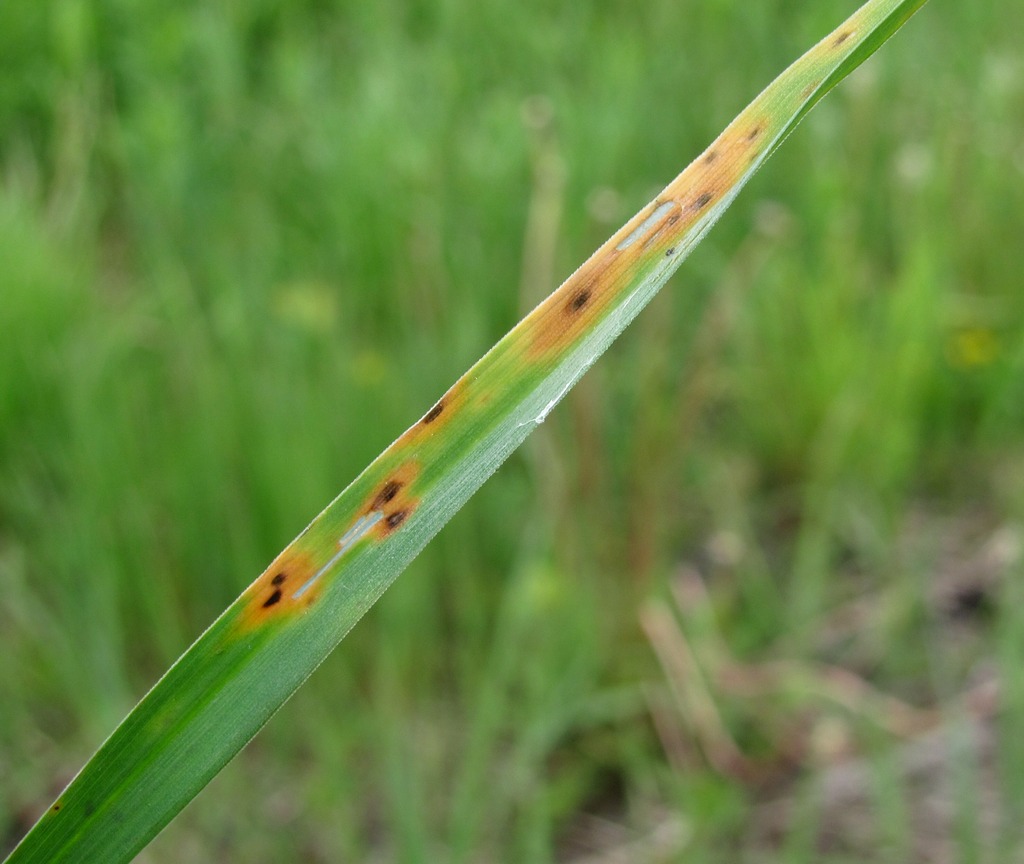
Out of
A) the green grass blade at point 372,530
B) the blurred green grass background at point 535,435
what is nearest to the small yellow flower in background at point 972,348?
the blurred green grass background at point 535,435

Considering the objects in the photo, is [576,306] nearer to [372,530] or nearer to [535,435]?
[372,530]

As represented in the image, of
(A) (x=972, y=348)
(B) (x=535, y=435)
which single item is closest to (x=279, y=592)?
(B) (x=535, y=435)

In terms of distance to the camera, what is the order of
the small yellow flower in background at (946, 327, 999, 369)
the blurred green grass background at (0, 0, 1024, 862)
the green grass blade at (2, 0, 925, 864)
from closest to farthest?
the green grass blade at (2, 0, 925, 864)
the blurred green grass background at (0, 0, 1024, 862)
the small yellow flower in background at (946, 327, 999, 369)

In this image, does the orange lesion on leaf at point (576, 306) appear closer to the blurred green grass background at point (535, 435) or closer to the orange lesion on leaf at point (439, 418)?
the orange lesion on leaf at point (439, 418)

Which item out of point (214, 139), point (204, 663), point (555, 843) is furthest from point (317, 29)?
point (204, 663)

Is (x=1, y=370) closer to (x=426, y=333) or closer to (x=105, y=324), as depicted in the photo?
(x=105, y=324)

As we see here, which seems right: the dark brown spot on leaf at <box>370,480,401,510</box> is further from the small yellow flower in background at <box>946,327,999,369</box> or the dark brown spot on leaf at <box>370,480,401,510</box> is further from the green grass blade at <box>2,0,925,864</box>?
the small yellow flower in background at <box>946,327,999,369</box>

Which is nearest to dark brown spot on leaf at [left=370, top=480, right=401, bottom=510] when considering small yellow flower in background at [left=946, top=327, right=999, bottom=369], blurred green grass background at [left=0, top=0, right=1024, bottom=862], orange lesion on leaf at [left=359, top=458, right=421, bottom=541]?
orange lesion on leaf at [left=359, top=458, right=421, bottom=541]

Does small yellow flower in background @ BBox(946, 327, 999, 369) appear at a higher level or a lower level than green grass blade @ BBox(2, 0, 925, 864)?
lower
